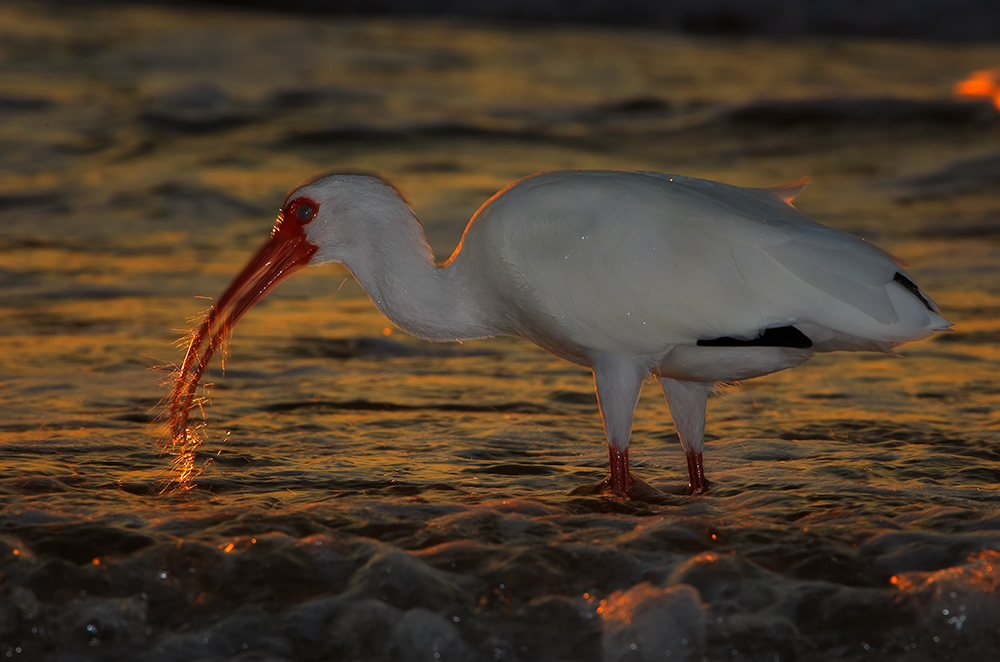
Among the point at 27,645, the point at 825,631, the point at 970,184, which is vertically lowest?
the point at 825,631

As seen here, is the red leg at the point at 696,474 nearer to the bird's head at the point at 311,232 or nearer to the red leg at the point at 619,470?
the red leg at the point at 619,470

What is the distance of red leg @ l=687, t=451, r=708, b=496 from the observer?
5371mm

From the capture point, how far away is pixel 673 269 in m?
4.88

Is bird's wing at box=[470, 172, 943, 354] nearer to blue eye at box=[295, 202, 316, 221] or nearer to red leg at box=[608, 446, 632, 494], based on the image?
red leg at box=[608, 446, 632, 494]

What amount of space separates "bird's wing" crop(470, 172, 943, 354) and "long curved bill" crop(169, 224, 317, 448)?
88 centimetres

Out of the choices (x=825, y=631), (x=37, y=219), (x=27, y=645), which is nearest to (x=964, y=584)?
(x=825, y=631)

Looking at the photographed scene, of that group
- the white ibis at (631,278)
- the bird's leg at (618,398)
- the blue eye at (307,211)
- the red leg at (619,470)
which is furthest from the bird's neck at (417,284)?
the red leg at (619,470)

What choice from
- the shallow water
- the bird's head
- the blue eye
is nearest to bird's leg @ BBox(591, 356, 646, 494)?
the shallow water

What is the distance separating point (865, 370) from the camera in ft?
23.3

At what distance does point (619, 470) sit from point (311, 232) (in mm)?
1602

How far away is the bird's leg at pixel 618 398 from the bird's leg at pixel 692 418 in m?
0.41

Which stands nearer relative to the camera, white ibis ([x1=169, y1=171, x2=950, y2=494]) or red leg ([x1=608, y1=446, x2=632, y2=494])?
white ibis ([x1=169, y1=171, x2=950, y2=494])

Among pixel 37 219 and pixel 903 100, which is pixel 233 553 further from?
pixel 903 100

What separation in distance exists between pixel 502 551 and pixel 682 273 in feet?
4.10
